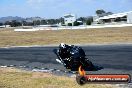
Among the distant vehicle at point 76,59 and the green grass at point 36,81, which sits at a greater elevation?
the distant vehicle at point 76,59

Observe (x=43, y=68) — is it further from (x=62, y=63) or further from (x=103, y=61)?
(x=103, y=61)

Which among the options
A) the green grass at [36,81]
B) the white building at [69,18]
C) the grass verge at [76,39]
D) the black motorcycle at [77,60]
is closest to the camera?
the green grass at [36,81]

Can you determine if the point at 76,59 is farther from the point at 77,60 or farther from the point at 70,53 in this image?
the point at 70,53

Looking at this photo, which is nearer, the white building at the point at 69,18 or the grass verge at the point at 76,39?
the grass verge at the point at 76,39

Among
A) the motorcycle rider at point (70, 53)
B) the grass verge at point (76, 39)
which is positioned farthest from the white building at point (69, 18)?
the motorcycle rider at point (70, 53)

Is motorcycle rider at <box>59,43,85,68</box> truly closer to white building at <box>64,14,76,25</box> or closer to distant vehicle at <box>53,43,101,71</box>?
distant vehicle at <box>53,43,101,71</box>

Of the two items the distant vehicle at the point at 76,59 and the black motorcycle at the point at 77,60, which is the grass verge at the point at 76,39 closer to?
the distant vehicle at the point at 76,59

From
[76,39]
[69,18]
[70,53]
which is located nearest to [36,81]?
[70,53]

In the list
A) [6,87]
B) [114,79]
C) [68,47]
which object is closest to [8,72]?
[68,47]

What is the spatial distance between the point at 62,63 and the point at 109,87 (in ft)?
22.6

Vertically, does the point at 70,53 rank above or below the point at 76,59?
above

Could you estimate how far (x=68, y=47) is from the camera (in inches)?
778

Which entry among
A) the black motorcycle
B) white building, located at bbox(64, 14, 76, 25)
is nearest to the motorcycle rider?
the black motorcycle

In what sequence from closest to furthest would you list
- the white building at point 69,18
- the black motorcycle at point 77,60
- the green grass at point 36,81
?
the green grass at point 36,81
the black motorcycle at point 77,60
the white building at point 69,18
